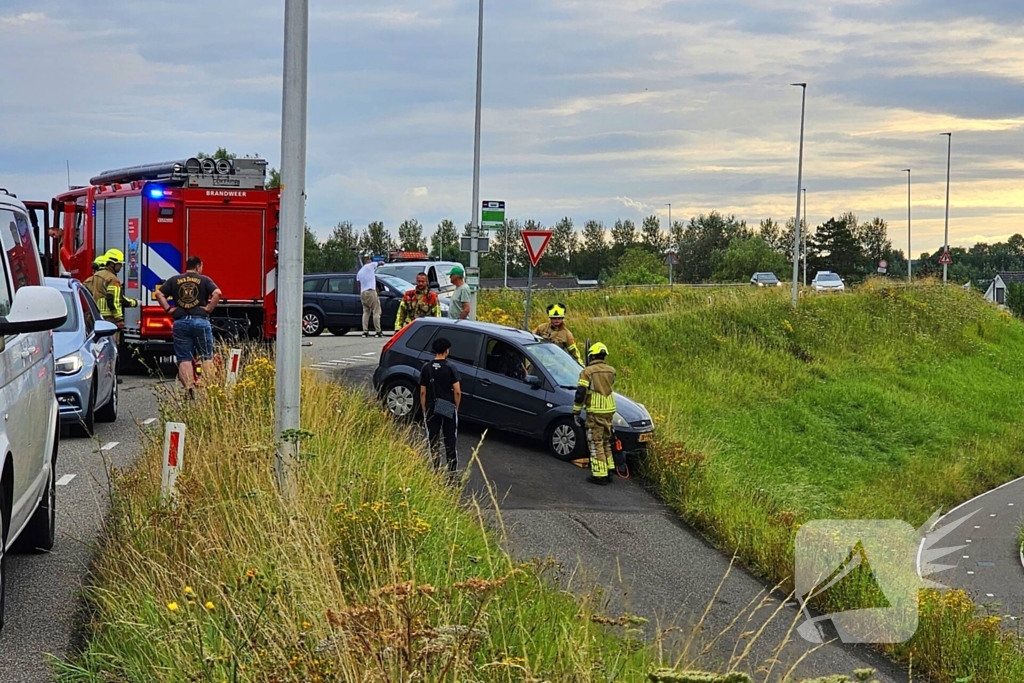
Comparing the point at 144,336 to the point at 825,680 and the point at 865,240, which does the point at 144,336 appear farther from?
the point at 865,240

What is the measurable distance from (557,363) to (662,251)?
112 m

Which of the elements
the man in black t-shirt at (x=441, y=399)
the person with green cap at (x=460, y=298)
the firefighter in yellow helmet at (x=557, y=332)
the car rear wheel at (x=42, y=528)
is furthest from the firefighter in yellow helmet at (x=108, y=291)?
the car rear wheel at (x=42, y=528)

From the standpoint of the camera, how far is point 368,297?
29469mm

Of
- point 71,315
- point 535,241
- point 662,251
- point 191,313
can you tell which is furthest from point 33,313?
point 662,251

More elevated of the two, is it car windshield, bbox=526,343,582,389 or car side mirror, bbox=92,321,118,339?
car side mirror, bbox=92,321,118,339

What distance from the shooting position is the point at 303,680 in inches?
179

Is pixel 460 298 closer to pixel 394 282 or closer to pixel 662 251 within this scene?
pixel 394 282

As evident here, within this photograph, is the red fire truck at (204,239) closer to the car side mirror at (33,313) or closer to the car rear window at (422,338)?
the car rear window at (422,338)

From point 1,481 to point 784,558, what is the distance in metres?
10.4

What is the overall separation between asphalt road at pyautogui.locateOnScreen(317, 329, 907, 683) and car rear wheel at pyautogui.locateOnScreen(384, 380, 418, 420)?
3.26 ft

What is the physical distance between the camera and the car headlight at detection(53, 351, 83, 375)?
12422 mm

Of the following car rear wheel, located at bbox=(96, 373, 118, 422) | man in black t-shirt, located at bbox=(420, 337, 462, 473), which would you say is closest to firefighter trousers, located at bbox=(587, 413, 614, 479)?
man in black t-shirt, located at bbox=(420, 337, 462, 473)

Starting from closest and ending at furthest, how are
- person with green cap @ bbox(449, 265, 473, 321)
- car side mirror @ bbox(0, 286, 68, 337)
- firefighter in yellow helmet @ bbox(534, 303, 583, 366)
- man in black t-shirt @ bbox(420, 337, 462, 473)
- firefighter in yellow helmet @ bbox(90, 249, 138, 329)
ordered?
car side mirror @ bbox(0, 286, 68, 337)
man in black t-shirt @ bbox(420, 337, 462, 473)
firefighter in yellow helmet @ bbox(534, 303, 583, 366)
firefighter in yellow helmet @ bbox(90, 249, 138, 329)
person with green cap @ bbox(449, 265, 473, 321)

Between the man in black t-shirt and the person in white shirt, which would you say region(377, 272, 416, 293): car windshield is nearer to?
the person in white shirt
